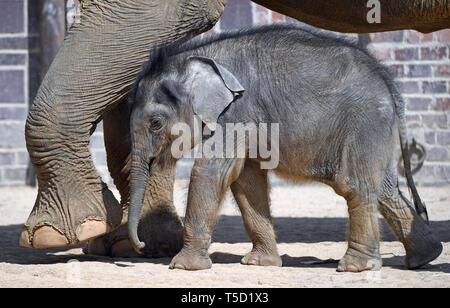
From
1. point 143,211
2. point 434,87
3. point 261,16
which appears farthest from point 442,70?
point 143,211

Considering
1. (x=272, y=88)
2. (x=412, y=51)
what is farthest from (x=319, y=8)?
(x=412, y=51)

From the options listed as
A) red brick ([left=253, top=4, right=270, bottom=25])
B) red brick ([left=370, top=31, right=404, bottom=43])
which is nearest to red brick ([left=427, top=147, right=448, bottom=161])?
red brick ([left=370, top=31, right=404, bottom=43])

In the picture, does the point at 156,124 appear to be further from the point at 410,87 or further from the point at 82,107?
the point at 410,87

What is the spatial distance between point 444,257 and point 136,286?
175 centimetres

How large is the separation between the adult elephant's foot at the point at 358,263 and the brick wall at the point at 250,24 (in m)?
4.29

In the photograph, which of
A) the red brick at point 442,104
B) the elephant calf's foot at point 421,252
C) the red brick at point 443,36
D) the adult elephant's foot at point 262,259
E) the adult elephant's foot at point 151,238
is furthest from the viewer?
the red brick at point 442,104

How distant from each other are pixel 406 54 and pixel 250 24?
150 centimetres

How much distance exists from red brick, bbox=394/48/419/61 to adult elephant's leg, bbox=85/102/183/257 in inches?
167

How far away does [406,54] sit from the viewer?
8039 millimetres

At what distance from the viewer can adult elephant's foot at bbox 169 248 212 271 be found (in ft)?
12.6

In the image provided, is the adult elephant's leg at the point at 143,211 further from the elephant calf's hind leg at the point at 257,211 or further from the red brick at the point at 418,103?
the red brick at the point at 418,103

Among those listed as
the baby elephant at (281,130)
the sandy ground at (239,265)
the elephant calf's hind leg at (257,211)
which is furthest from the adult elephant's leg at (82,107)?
the elephant calf's hind leg at (257,211)

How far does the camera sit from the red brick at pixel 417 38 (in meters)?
7.94

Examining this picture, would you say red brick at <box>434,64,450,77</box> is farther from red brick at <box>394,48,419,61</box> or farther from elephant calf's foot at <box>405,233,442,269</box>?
elephant calf's foot at <box>405,233,442,269</box>
